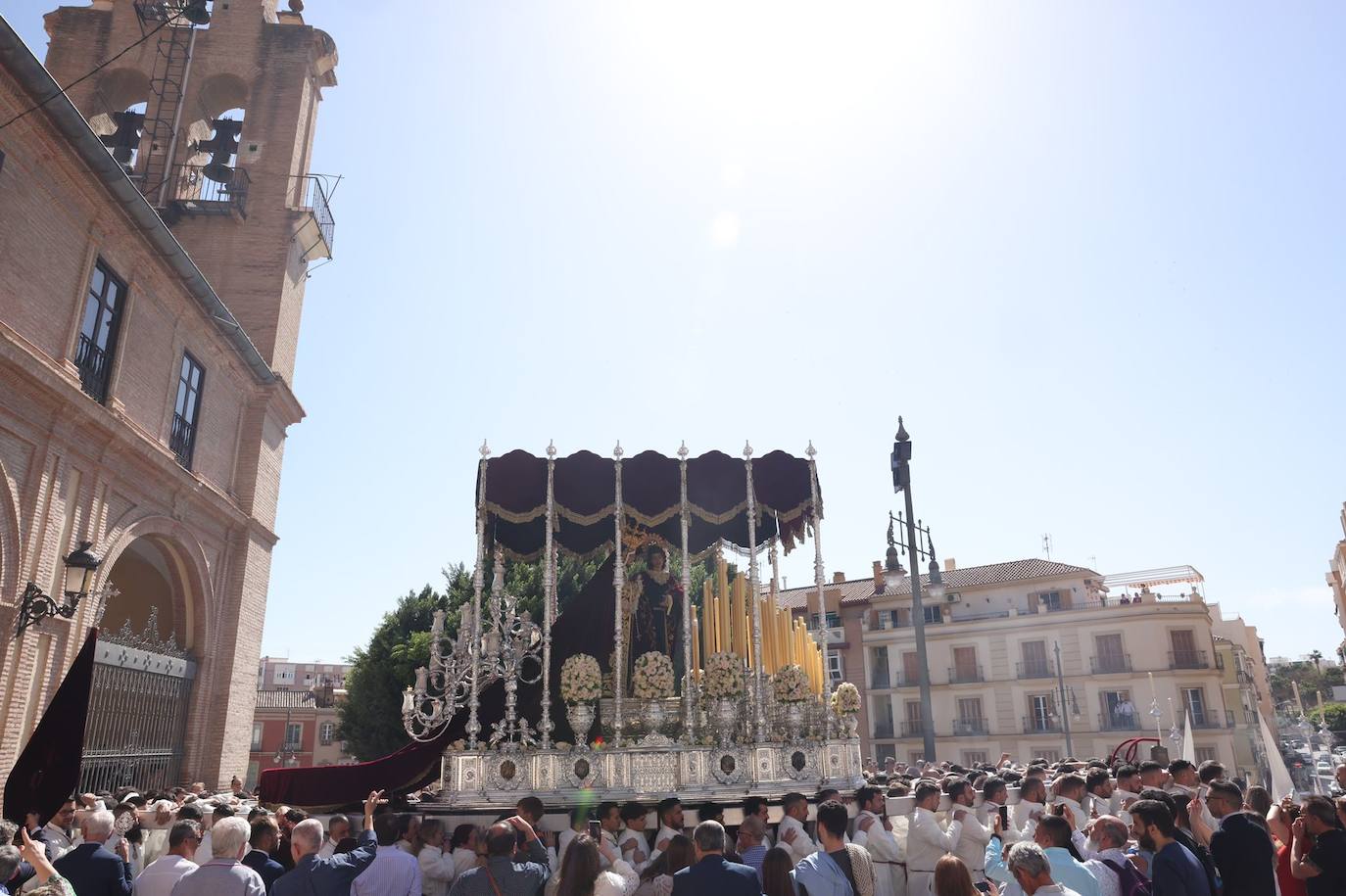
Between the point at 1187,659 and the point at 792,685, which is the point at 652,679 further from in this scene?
the point at 1187,659

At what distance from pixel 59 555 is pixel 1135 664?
112 ft

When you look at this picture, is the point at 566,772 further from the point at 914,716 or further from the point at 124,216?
the point at 914,716

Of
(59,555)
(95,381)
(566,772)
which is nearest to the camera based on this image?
(566,772)

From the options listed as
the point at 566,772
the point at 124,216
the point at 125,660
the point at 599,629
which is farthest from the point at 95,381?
the point at 566,772

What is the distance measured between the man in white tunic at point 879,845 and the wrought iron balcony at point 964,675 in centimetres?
3089

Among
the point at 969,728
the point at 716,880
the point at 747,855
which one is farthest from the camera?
the point at 969,728

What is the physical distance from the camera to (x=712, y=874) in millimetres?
4742

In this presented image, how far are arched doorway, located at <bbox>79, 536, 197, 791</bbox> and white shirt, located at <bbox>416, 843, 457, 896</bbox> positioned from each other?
28.0ft

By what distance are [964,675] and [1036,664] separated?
112 inches

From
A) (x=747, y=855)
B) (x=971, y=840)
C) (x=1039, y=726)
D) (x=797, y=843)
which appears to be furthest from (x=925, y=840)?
(x=1039, y=726)

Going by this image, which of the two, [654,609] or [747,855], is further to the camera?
[654,609]

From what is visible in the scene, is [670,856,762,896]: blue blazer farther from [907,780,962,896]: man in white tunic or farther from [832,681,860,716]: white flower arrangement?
[832,681,860,716]: white flower arrangement

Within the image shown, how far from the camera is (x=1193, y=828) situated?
656 cm

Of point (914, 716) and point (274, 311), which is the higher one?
point (274, 311)
